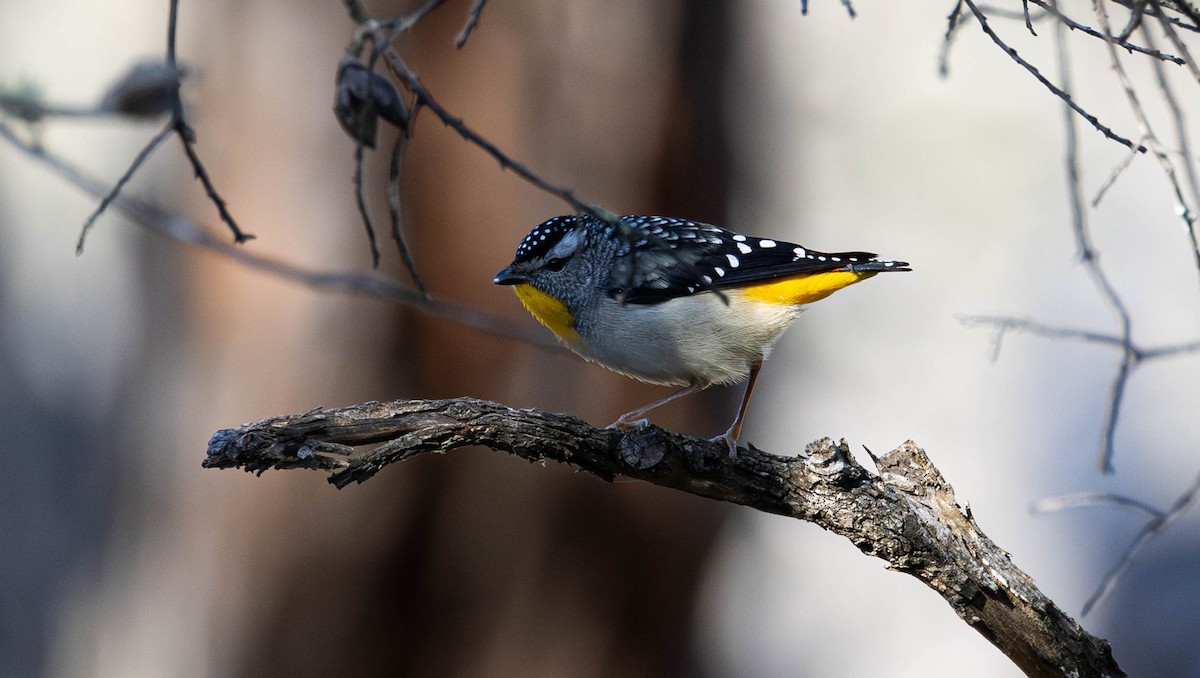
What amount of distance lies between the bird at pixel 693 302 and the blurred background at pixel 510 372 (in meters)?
2.14

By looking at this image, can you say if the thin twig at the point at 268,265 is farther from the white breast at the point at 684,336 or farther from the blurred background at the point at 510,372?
the blurred background at the point at 510,372

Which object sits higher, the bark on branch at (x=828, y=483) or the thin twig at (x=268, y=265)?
the thin twig at (x=268, y=265)

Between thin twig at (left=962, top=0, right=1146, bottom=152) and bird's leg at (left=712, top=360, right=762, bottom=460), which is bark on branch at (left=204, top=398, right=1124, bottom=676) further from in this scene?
thin twig at (left=962, top=0, right=1146, bottom=152)

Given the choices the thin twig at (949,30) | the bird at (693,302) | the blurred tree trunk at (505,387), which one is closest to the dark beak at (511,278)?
the bird at (693,302)

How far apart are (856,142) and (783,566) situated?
3.84m

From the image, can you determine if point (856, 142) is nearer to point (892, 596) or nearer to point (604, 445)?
point (892, 596)


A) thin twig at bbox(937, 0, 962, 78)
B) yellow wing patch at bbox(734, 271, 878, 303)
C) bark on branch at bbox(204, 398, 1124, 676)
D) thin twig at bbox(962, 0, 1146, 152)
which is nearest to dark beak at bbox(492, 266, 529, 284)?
yellow wing patch at bbox(734, 271, 878, 303)

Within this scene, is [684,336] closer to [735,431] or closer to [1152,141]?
[735,431]

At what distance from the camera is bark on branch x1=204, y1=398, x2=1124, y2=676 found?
8.33 ft

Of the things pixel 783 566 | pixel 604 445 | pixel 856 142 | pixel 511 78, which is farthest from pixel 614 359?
pixel 856 142

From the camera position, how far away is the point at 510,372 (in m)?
5.67

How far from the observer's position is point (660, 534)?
20.6 feet

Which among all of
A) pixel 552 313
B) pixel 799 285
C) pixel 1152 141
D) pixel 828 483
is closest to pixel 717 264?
pixel 799 285

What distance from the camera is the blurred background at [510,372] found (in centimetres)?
556
